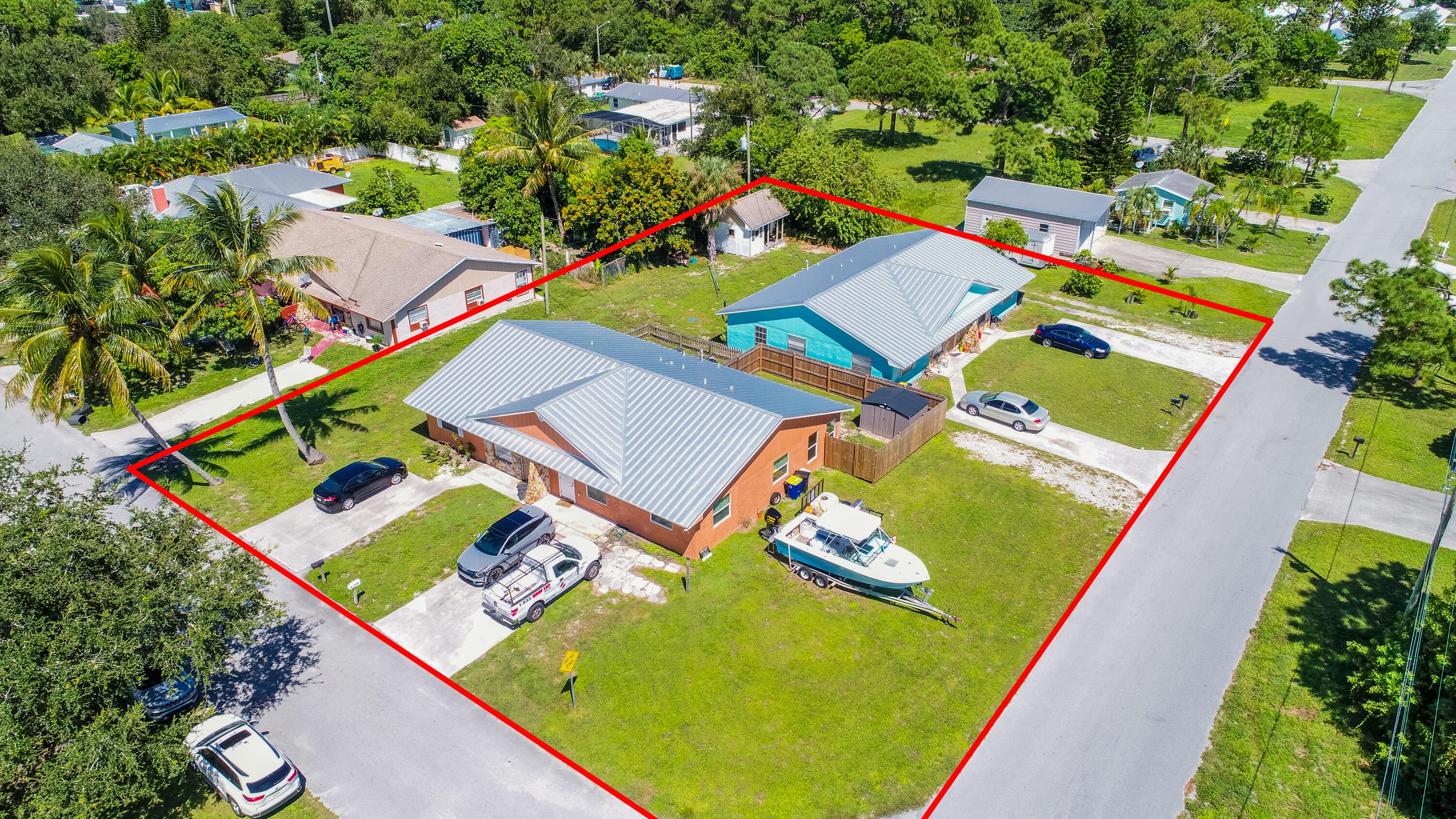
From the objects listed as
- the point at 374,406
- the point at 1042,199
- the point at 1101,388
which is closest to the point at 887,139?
the point at 1042,199

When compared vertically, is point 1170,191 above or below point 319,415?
above

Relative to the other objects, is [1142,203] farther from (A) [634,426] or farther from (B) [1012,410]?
(A) [634,426]

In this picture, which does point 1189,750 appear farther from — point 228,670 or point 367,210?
point 367,210

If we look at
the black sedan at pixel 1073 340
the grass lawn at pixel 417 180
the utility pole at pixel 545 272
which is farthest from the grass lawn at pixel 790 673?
the grass lawn at pixel 417 180

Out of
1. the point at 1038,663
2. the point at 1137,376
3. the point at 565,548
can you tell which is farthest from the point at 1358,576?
the point at 565,548

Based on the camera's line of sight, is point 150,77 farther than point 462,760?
Yes

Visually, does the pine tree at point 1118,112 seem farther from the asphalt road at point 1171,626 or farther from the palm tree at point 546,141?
the palm tree at point 546,141

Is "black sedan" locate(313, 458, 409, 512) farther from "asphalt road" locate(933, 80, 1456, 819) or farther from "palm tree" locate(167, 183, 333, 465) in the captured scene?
"asphalt road" locate(933, 80, 1456, 819)

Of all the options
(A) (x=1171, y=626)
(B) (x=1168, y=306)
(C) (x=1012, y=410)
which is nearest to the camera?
(A) (x=1171, y=626)
